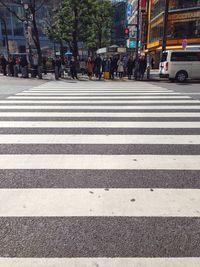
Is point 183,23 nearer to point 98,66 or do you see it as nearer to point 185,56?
point 185,56

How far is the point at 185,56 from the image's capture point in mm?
18125

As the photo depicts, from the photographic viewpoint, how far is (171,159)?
4.56 meters

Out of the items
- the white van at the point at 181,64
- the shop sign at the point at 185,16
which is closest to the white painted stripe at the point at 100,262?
the white van at the point at 181,64

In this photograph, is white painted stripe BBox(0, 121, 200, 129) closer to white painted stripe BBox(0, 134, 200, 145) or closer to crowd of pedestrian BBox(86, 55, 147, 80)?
white painted stripe BBox(0, 134, 200, 145)

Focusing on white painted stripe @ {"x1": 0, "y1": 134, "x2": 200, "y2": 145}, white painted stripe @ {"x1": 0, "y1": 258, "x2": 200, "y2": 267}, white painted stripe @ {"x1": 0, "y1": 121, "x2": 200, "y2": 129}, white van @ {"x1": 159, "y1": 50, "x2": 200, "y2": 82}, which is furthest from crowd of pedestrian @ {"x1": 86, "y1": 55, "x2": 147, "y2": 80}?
white painted stripe @ {"x1": 0, "y1": 258, "x2": 200, "y2": 267}

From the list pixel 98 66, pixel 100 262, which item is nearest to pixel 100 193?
pixel 100 262

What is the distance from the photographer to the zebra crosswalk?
8.23 ft

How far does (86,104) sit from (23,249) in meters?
7.09

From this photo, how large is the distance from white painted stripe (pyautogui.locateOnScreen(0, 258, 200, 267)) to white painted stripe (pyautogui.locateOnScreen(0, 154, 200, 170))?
6.22 feet

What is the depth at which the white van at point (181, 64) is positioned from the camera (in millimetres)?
18016

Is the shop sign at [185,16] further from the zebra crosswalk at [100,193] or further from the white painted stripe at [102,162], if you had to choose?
the white painted stripe at [102,162]

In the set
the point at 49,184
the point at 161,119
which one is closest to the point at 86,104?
the point at 161,119

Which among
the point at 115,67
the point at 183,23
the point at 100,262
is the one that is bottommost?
the point at 100,262

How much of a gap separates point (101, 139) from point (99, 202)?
2.42m
